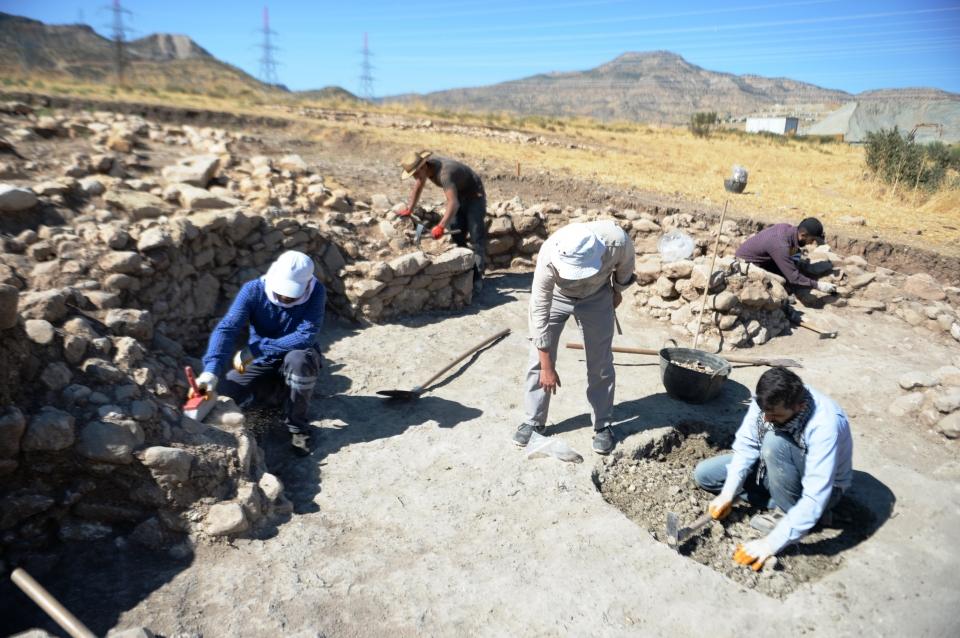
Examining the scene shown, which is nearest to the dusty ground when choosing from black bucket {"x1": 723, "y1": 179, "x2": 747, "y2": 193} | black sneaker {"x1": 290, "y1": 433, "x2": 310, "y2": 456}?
black sneaker {"x1": 290, "y1": 433, "x2": 310, "y2": 456}

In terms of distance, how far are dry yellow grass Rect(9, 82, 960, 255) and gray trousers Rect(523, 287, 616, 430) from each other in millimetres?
5641

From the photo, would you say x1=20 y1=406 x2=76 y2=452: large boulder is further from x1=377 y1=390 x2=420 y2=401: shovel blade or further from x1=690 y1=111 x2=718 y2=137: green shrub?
x1=690 y1=111 x2=718 y2=137: green shrub

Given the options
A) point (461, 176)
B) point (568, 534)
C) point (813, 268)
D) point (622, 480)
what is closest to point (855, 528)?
point (622, 480)

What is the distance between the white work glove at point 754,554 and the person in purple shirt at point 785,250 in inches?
179

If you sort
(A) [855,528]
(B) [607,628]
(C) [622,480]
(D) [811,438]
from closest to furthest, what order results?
(B) [607,628], (D) [811,438], (A) [855,528], (C) [622,480]

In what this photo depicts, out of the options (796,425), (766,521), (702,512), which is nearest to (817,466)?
(796,425)

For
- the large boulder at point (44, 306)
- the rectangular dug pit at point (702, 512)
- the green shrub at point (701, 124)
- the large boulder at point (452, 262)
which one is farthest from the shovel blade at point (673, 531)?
the green shrub at point (701, 124)

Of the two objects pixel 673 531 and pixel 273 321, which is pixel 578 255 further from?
pixel 273 321

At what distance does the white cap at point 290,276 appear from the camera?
3689 mm

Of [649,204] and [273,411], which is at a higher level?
[649,204]

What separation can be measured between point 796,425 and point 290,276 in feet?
10.2

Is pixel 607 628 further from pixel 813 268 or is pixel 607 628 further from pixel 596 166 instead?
pixel 596 166

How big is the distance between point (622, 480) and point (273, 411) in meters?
2.55

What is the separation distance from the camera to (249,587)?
8.92ft
